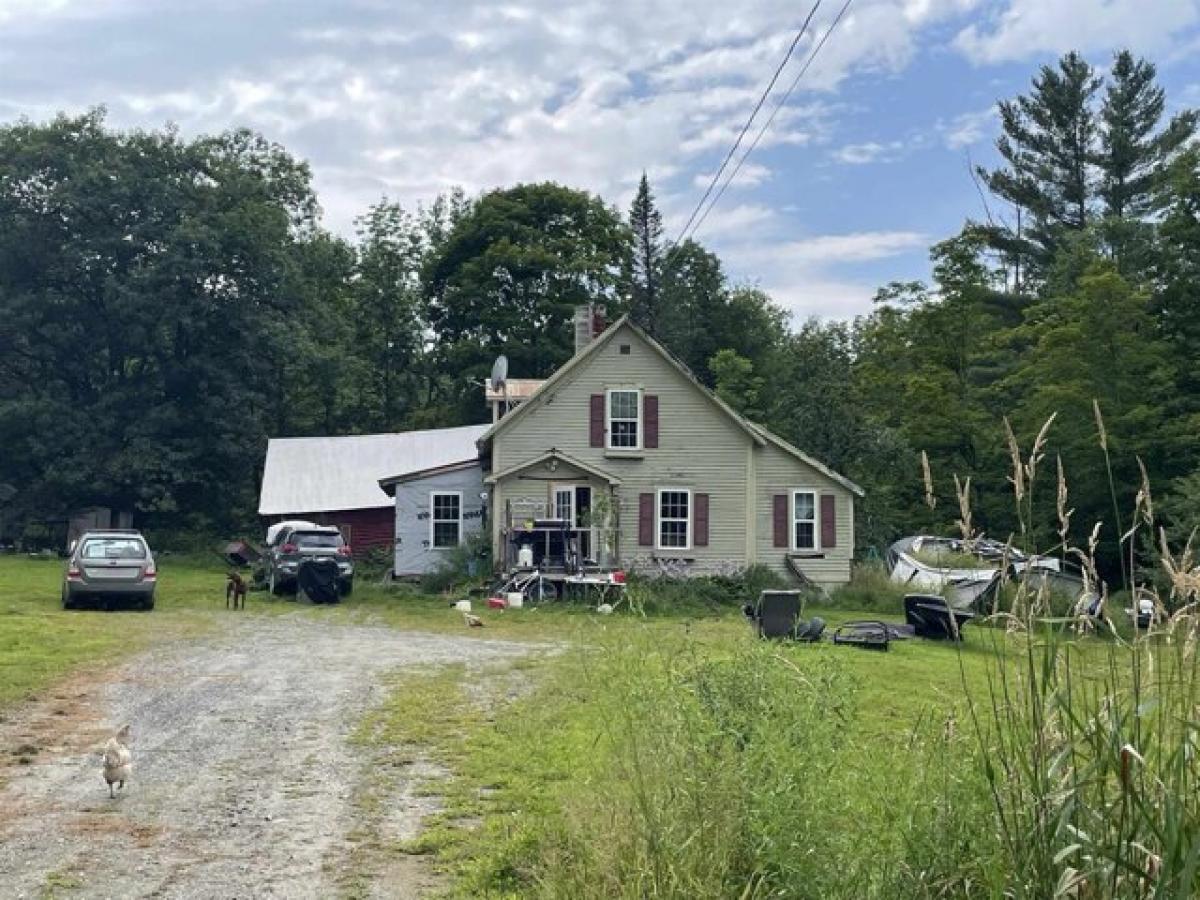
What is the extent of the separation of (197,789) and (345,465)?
33093 millimetres

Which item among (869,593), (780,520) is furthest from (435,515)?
(869,593)

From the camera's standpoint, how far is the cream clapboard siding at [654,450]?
28062 mm

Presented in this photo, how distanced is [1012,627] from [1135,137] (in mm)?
47764

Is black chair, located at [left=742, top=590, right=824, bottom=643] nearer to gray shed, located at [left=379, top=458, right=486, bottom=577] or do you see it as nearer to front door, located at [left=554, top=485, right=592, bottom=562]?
front door, located at [left=554, top=485, right=592, bottom=562]

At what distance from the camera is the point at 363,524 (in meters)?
37.1

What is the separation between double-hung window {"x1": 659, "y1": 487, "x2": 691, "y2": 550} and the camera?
28.3 m

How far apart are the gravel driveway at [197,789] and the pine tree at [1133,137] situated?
41162mm

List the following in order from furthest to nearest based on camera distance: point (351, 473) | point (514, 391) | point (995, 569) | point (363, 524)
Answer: point (351, 473) < point (363, 524) < point (514, 391) < point (995, 569)

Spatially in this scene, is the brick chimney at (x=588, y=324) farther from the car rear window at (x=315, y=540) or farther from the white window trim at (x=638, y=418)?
the car rear window at (x=315, y=540)

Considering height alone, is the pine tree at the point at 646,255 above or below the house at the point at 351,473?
above

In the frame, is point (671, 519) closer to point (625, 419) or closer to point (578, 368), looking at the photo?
point (625, 419)

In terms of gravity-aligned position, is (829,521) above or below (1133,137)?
below

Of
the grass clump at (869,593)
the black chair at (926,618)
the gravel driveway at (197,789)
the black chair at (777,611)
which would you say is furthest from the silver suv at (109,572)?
the grass clump at (869,593)

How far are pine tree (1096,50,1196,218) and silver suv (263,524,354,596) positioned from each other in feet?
112
